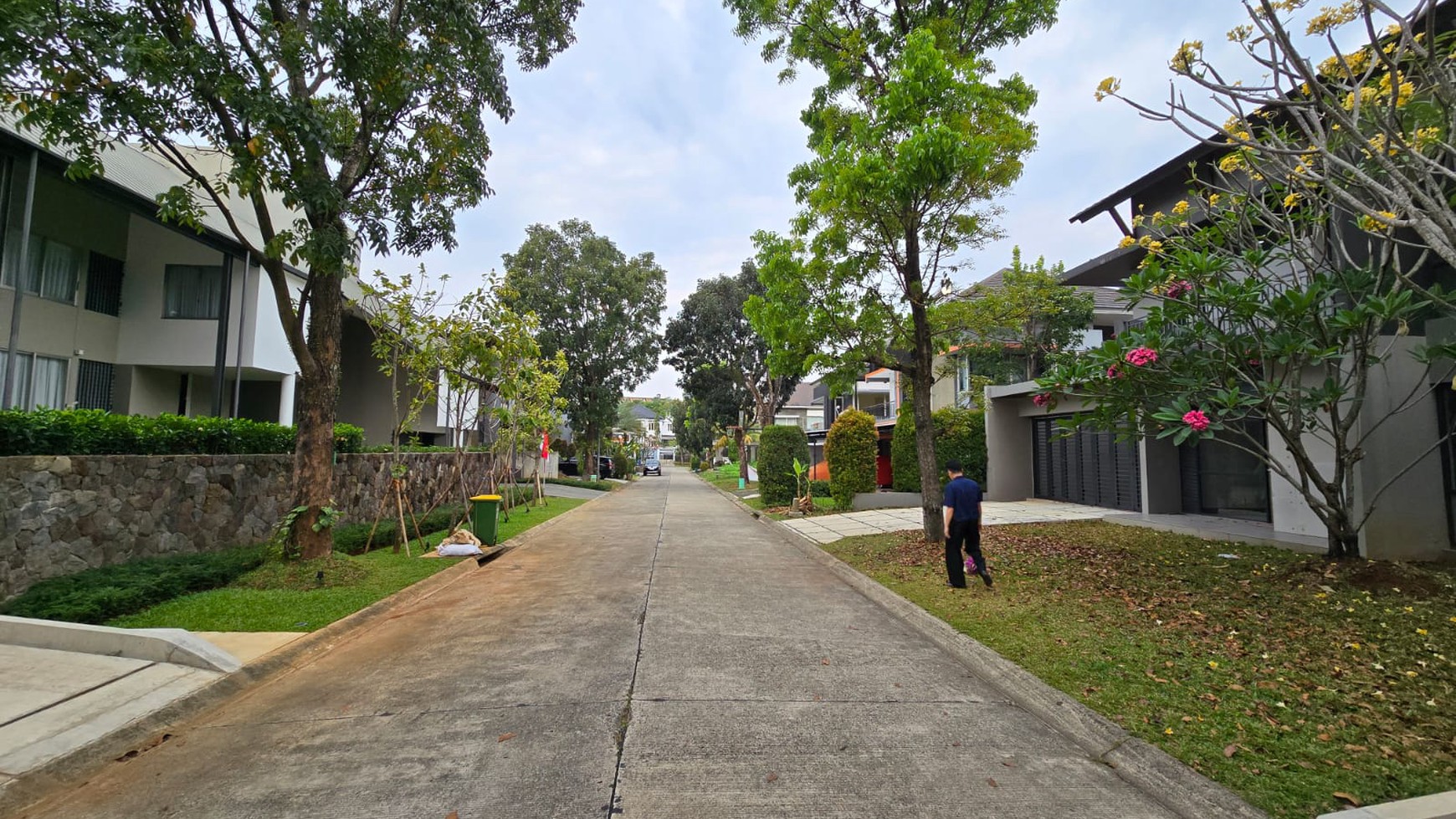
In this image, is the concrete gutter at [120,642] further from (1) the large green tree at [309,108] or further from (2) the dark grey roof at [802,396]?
(2) the dark grey roof at [802,396]

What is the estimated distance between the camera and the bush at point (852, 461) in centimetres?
1898

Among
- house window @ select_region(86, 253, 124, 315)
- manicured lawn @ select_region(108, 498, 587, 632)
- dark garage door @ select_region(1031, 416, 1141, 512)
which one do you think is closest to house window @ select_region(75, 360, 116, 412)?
house window @ select_region(86, 253, 124, 315)

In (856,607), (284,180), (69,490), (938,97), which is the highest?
(938,97)

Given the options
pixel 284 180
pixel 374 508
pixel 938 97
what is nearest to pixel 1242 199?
pixel 938 97

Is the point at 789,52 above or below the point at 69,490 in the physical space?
above

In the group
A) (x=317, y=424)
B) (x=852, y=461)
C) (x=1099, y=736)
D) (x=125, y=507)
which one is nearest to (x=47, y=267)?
(x=125, y=507)

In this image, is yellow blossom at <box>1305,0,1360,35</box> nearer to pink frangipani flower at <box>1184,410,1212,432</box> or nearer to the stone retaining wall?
pink frangipani flower at <box>1184,410,1212,432</box>

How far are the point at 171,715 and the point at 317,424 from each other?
4.94 meters

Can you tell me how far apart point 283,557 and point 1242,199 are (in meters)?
Result: 13.2

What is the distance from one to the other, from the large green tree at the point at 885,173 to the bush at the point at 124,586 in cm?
866

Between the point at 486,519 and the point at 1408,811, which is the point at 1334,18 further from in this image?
the point at 486,519

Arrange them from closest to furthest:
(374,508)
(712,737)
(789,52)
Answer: (712,737) → (789,52) → (374,508)

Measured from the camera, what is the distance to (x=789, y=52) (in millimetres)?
12211

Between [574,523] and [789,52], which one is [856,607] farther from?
[574,523]
